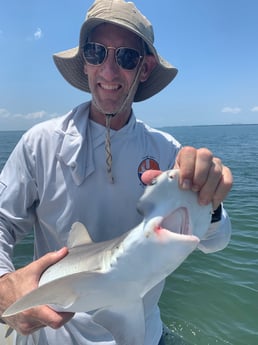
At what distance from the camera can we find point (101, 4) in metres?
2.67

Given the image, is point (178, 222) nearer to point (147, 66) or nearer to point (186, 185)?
point (186, 185)

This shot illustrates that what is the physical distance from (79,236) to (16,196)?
567mm

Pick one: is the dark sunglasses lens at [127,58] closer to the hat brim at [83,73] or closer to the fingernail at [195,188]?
the hat brim at [83,73]

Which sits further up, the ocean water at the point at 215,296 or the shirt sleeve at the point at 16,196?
the shirt sleeve at the point at 16,196

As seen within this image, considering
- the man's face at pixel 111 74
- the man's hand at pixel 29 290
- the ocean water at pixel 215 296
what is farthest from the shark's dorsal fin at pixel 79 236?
the ocean water at pixel 215 296

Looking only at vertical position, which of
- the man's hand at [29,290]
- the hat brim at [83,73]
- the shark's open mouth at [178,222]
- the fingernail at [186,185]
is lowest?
the man's hand at [29,290]

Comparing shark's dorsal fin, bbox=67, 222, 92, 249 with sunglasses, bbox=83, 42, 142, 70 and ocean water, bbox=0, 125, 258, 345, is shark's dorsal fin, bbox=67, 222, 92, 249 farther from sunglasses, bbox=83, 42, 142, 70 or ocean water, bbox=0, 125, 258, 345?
ocean water, bbox=0, 125, 258, 345

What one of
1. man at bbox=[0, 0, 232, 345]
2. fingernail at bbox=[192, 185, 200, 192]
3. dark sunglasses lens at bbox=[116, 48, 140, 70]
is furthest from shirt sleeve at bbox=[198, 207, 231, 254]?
dark sunglasses lens at bbox=[116, 48, 140, 70]

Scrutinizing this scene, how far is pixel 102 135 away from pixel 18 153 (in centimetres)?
63

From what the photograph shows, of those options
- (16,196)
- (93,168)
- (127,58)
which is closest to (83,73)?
(127,58)

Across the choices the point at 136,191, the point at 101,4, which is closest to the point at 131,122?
the point at 136,191

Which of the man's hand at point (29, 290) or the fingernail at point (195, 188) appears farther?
the man's hand at point (29, 290)

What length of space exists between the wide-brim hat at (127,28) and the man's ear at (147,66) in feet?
0.14

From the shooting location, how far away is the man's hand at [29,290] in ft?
6.34
